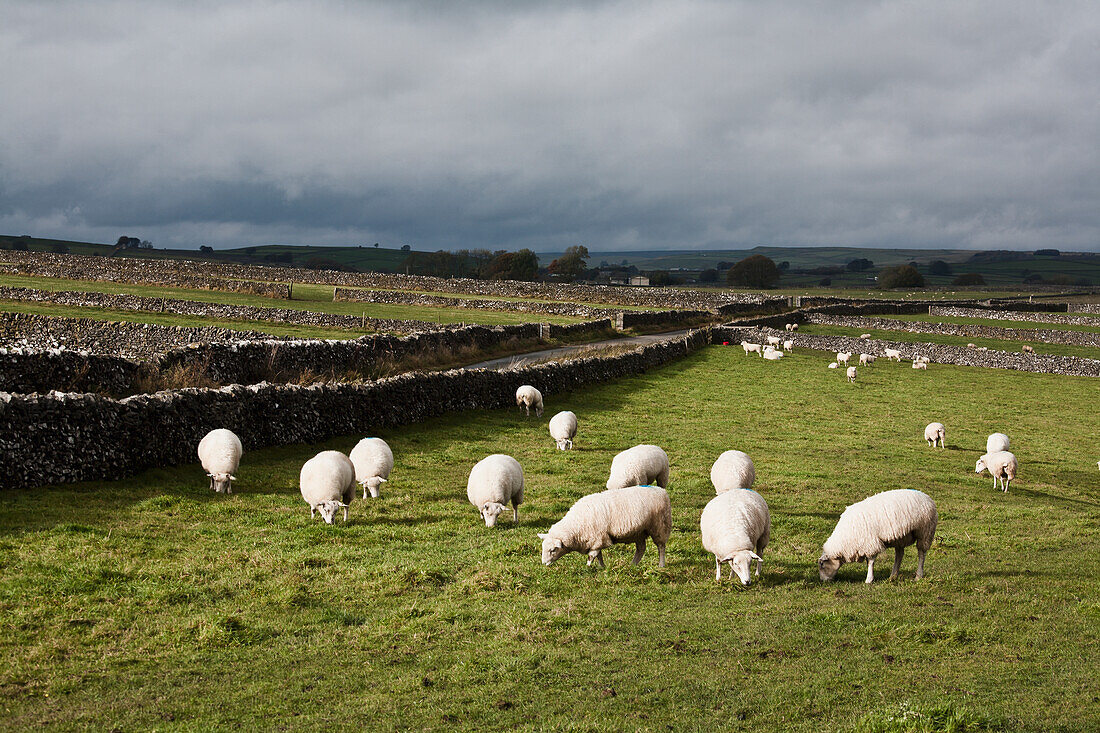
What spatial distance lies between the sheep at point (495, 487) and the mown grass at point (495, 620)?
32cm

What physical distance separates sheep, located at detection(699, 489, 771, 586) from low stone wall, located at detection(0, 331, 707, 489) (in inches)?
383

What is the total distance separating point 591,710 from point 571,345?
39.5 meters

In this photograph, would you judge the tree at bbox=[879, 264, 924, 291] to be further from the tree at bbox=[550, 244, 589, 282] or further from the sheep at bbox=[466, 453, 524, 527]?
the sheep at bbox=[466, 453, 524, 527]

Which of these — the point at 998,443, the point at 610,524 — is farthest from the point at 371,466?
the point at 998,443

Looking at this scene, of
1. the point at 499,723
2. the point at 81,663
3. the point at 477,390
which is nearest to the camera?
the point at 499,723

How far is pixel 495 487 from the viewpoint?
504 inches

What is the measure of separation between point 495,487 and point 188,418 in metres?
6.49

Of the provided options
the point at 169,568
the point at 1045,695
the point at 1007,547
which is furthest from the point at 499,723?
the point at 1007,547

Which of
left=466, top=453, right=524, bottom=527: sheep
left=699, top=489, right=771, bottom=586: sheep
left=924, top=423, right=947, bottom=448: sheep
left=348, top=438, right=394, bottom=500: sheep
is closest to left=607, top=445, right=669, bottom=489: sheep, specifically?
left=466, top=453, right=524, bottom=527: sheep

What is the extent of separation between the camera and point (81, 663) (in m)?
7.63

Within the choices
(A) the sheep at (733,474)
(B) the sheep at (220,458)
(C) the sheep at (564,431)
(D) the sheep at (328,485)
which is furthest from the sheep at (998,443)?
(B) the sheep at (220,458)

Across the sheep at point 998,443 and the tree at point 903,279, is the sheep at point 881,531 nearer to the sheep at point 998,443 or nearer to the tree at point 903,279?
the sheep at point 998,443

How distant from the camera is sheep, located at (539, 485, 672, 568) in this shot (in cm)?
1045

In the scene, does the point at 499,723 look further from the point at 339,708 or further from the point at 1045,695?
the point at 1045,695
